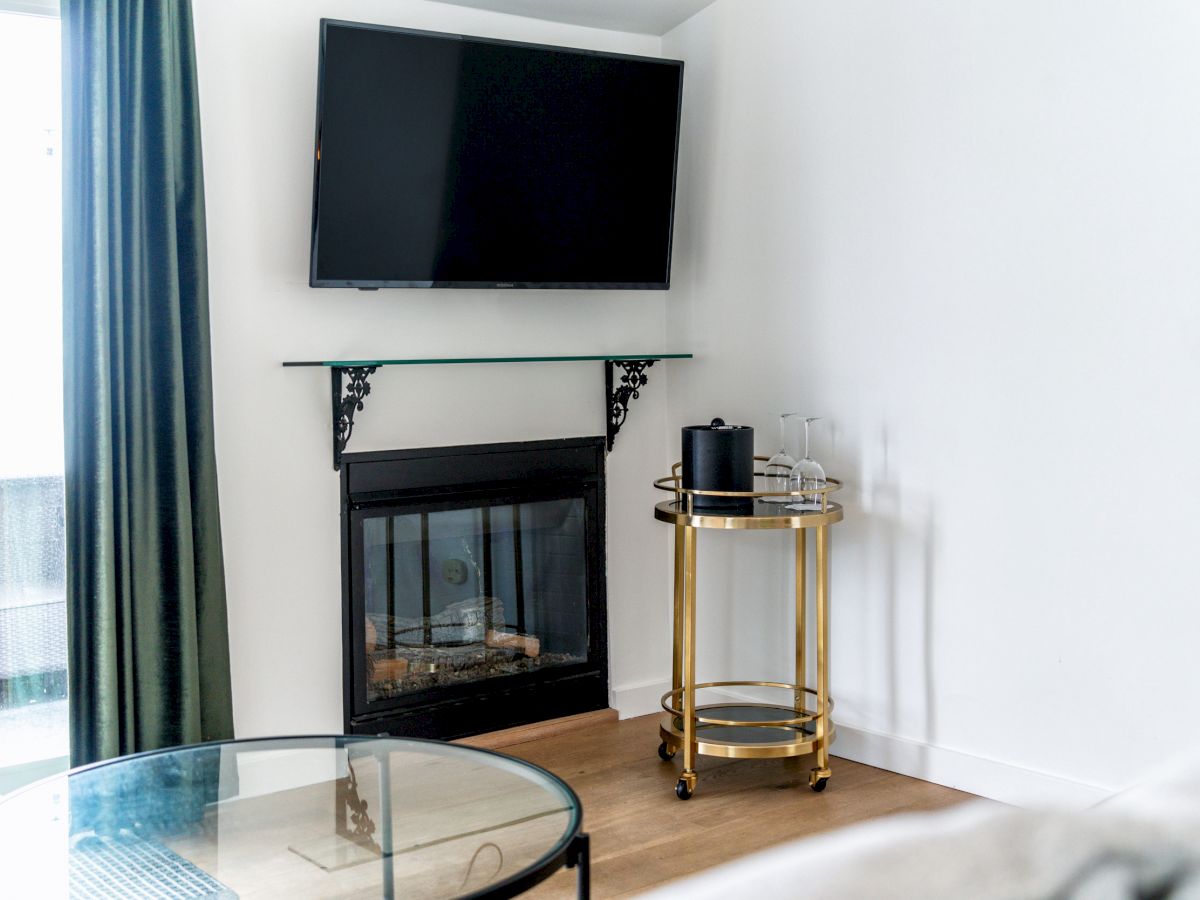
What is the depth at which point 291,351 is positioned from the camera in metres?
3.12

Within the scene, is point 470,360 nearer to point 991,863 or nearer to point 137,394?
point 137,394

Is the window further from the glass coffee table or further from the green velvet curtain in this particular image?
the glass coffee table

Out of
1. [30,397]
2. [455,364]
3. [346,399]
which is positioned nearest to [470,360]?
[455,364]

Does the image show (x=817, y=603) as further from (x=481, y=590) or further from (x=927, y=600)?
(x=481, y=590)

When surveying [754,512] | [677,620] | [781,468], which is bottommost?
[677,620]

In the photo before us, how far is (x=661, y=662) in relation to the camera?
385cm

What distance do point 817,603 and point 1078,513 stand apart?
0.75m

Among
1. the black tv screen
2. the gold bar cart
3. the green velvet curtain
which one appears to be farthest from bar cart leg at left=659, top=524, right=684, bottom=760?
the green velvet curtain

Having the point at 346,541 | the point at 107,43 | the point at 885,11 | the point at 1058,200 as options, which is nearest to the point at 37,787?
the point at 346,541

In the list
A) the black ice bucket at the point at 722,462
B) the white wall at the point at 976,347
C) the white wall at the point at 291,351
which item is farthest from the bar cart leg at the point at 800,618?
the white wall at the point at 291,351

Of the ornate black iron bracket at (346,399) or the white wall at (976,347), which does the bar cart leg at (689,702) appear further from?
the ornate black iron bracket at (346,399)

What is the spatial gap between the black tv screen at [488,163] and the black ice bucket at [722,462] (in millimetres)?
710

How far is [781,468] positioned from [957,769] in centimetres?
90

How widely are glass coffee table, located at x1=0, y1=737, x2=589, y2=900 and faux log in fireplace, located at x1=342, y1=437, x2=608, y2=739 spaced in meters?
1.28
